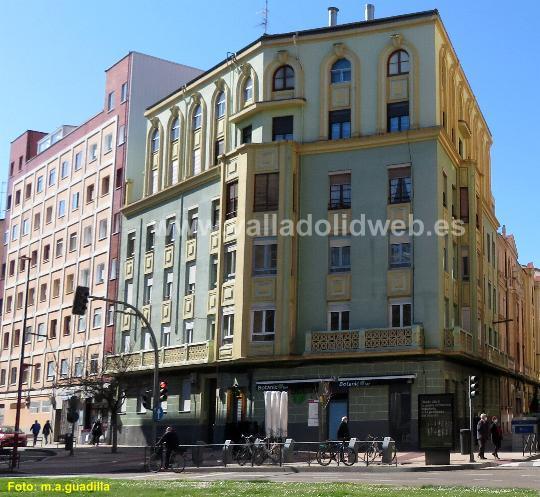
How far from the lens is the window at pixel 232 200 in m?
43.9

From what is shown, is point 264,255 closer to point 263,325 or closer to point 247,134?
point 263,325

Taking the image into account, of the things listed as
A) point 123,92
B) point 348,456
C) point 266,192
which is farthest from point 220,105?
point 348,456

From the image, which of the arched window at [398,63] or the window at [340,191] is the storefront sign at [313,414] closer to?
the window at [340,191]

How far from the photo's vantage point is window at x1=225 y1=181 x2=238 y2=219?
4388 cm

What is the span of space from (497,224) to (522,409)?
15303mm

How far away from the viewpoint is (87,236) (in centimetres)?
5866

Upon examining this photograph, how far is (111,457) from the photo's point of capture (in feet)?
125

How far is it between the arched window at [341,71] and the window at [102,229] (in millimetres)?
19916

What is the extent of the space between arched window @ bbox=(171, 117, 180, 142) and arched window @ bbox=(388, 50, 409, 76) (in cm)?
1415

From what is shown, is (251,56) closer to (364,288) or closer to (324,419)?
(364,288)

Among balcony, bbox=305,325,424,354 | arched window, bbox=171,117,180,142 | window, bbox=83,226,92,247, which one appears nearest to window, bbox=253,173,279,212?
balcony, bbox=305,325,424,354

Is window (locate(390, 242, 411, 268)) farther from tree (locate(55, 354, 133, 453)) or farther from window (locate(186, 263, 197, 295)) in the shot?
tree (locate(55, 354, 133, 453))

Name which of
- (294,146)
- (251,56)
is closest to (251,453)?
(294,146)

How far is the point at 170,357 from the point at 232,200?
9063mm
